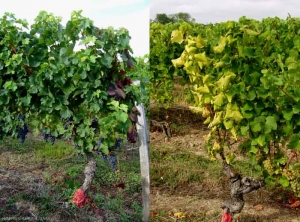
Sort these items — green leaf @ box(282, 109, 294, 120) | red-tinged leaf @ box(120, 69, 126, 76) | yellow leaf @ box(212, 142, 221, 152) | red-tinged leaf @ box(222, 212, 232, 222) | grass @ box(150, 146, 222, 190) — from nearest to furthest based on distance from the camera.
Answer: green leaf @ box(282, 109, 294, 120) → yellow leaf @ box(212, 142, 221, 152) → red-tinged leaf @ box(222, 212, 232, 222) → red-tinged leaf @ box(120, 69, 126, 76) → grass @ box(150, 146, 222, 190)

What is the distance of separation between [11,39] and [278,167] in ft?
7.29

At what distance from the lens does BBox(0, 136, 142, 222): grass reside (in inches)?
160

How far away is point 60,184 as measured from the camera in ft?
15.3

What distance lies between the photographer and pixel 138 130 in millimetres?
3766

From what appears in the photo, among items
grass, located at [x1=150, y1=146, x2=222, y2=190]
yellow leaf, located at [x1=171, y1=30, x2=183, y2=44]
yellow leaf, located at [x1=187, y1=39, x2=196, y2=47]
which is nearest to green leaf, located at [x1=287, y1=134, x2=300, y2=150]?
yellow leaf, located at [x1=187, y1=39, x2=196, y2=47]

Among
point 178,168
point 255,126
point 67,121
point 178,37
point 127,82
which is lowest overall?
point 178,168

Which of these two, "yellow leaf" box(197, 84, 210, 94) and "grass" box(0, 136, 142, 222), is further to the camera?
"grass" box(0, 136, 142, 222)

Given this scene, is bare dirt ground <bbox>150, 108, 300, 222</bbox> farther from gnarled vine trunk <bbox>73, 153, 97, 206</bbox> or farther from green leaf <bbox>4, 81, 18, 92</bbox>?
green leaf <bbox>4, 81, 18, 92</bbox>

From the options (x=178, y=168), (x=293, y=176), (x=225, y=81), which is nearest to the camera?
(x=225, y=81)

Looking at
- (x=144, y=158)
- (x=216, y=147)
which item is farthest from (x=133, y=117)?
(x=216, y=147)

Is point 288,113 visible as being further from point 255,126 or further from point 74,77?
point 74,77

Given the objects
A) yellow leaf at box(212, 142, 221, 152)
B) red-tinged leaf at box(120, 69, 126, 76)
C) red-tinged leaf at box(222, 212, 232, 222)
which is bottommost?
red-tinged leaf at box(222, 212, 232, 222)

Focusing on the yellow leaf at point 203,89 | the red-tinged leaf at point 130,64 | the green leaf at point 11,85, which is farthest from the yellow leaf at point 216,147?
the green leaf at point 11,85

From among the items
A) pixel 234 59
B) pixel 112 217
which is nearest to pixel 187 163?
pixel 112 217
